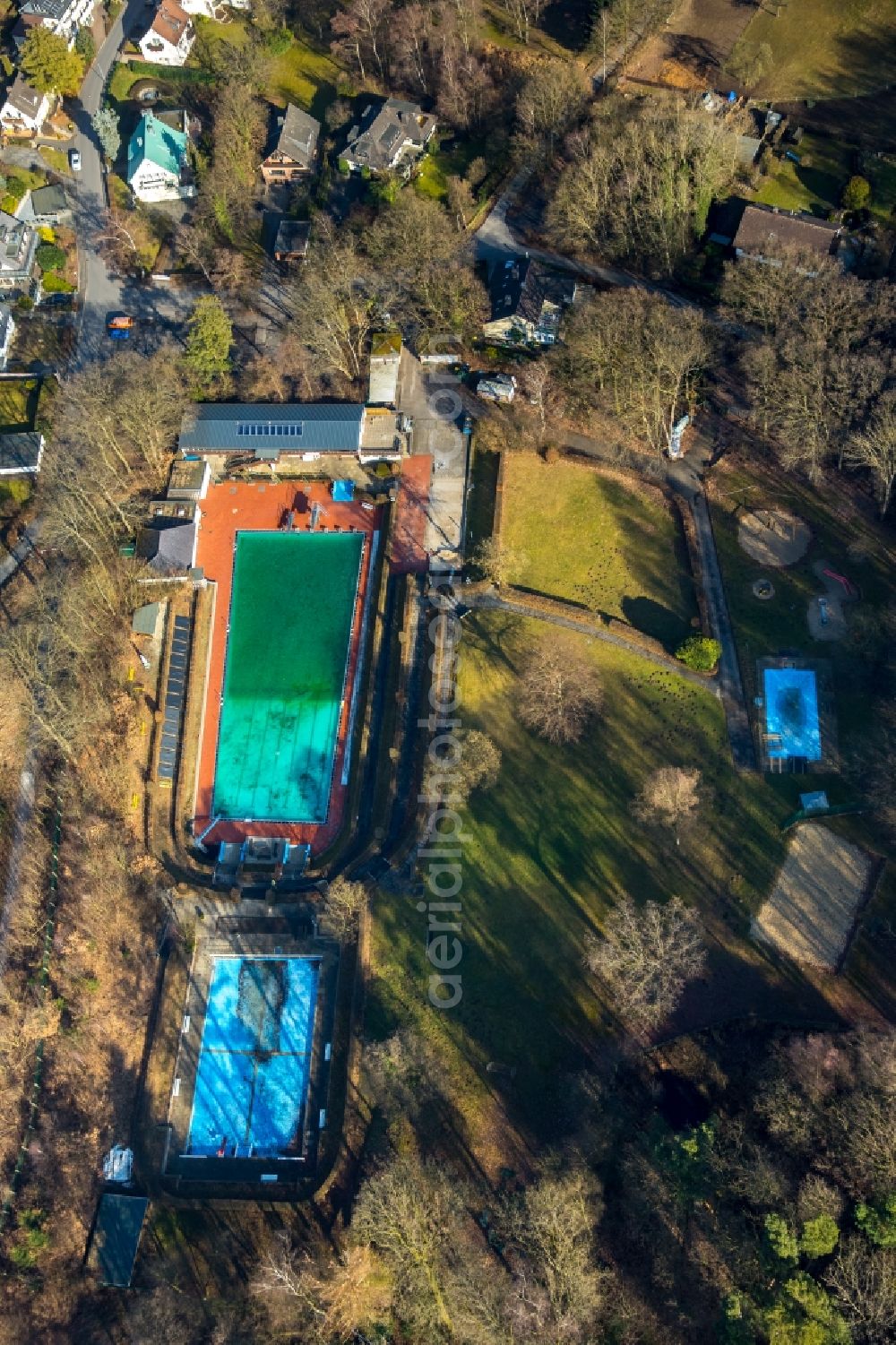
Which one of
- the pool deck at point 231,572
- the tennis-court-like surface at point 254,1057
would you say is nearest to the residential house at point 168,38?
the pool deck at point 231,572

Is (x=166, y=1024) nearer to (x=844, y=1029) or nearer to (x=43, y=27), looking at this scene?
(x=844, y=1029)

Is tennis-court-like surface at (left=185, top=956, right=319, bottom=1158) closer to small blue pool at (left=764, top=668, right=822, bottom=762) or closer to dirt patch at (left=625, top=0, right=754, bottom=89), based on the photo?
small blue pool at (left=764, top=668, right=822, bottom=762)

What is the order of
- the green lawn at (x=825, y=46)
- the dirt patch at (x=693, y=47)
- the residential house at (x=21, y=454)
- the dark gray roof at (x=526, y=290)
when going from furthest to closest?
the dirt patch at (x=693, y=47) → the green lawn at (x=825, y=46) → the residential house at (x=21, y=454) → the dark gray roof at (x=526, y=290)

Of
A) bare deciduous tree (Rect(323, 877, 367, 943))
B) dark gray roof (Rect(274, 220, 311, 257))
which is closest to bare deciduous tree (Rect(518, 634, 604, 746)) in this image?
bare deciduous tree (Rect(323, 877, 367, 943))

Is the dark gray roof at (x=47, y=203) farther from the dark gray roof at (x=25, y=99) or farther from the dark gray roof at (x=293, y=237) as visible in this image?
the dark gray roof at (x=293, y=237)

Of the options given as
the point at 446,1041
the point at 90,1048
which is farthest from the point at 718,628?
the point at 90,1048

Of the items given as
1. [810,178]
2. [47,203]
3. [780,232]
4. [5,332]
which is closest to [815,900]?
[780,232]
